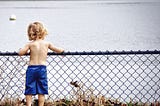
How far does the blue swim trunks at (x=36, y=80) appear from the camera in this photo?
4.44 meters

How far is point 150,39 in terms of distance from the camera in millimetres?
15242

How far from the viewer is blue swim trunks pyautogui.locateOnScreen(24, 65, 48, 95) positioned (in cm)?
444

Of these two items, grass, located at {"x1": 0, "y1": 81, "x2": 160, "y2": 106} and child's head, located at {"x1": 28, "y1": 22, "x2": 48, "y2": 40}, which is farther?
grass, located at {"x1": 0, "y1": 81, "x2": 160, "y2": 106}

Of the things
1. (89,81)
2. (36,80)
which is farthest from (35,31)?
(89,81)

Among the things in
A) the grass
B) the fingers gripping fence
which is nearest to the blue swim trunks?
the fingers gripping fence

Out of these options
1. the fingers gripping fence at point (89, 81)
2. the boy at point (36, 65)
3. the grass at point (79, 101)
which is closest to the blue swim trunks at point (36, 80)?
the boy at point (36, 65)

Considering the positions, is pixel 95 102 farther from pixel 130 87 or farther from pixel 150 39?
pixel 150 39

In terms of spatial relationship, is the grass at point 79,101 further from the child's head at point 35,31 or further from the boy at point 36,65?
the child's head at point 35,31

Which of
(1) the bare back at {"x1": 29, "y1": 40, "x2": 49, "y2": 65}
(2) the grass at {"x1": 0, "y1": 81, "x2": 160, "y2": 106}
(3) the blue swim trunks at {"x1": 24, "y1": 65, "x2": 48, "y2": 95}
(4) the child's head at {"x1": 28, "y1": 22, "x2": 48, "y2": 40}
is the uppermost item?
(4) the child's head at {"x1": 28, "y1": 22, "x2": 48, "y2": 40}

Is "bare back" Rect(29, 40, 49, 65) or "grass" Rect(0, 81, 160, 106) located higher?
"bare back" Rect(29, 40, 49, 65)

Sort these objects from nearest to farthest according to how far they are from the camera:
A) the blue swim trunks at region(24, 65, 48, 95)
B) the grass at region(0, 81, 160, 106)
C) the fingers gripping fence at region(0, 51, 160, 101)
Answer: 1. the blue swim trunks at region(24, 65, 48, 95)
2. the grass at region(0, 81, 160, 106)
3. the fingers gripping fence at region(0, 51, 160, 101)

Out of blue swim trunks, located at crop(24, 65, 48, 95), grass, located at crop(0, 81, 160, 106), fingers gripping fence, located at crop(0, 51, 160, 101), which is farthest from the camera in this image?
fingers gripping fence, located at crop(0, 51, 160, 101)

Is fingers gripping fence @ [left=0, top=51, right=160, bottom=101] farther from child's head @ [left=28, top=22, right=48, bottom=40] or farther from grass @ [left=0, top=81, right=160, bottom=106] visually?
child's head @ [left=28, top=22, right=48, bottom=40]

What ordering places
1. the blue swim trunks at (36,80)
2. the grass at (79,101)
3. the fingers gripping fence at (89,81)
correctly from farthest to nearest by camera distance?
1. the fingers gripping fence at (89,81)
2. the grass at (79,101)
3. the blue swim trunks at (36,80)
